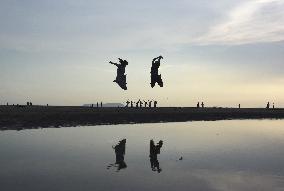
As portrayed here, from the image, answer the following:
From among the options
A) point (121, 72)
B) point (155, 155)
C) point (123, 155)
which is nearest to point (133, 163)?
point (123, 155)

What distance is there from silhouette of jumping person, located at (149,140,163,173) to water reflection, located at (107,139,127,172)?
1.32 metres

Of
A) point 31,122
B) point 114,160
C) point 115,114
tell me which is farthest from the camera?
point 115,114

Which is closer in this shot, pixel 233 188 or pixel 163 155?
pixel 233 188

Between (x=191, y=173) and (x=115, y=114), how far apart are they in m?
33.2

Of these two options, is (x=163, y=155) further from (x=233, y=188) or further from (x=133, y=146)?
(x=233, y=188)

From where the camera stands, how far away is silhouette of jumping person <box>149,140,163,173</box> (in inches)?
800

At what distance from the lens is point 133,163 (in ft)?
71.1

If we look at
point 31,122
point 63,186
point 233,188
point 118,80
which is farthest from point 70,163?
point 118,80

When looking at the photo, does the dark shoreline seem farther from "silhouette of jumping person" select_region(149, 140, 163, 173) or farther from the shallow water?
"silhouette of jumping person" select_region(149, 140, 163, 173)

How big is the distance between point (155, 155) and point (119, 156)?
197 cm

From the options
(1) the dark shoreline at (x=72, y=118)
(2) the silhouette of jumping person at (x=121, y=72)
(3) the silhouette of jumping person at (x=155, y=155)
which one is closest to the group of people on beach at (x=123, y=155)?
(3) the silhouette of jumping person at (x=155, y=155)

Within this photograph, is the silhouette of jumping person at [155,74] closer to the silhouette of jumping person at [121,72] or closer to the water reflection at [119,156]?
the silhouette of jumping person at [121,72]

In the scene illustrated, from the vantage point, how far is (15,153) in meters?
23.2

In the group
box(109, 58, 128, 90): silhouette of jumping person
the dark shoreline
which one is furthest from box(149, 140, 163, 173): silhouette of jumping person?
box(109, 58, 128, 90): silhouette of jumping person
